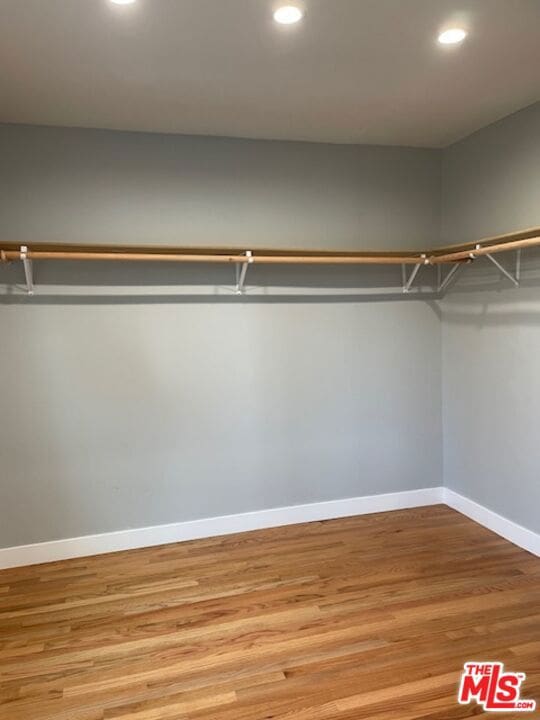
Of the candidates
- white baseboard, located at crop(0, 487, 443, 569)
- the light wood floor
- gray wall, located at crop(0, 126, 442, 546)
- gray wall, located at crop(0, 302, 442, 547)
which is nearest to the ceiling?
gray wall, located at crop(0, 126, 442, 546)

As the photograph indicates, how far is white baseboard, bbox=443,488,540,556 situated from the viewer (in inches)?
124

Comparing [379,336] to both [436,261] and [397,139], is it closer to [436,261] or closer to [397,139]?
[436,261]

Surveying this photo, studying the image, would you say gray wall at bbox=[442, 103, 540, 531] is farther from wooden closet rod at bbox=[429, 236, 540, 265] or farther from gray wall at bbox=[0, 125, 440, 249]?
gray wall at bbox=[0, 125, 440, 249]

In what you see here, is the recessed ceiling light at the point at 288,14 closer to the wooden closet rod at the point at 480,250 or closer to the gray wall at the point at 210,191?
the gray wall at the point at 210,191

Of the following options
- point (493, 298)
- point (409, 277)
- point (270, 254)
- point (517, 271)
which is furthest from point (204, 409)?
point (517, 271)

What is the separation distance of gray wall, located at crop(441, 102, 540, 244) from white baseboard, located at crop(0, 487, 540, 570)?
1.78 metres

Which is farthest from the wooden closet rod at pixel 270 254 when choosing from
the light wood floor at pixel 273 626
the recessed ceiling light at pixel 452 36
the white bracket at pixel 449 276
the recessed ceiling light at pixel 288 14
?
the light wood floor at pixel 273 626

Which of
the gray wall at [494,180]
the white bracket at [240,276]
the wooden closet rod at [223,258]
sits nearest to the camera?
the wooden closet rod at [223,258]

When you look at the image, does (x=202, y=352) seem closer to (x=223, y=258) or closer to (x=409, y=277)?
(x=223, y=258)

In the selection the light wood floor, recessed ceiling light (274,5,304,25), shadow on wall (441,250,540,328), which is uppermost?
recessed ceiling light (274,5,304,25)

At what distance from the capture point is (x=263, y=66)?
2.40m

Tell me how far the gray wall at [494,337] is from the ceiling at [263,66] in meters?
0.27

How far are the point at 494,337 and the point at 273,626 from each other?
6.92 feet

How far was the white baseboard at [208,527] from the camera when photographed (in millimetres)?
3209
